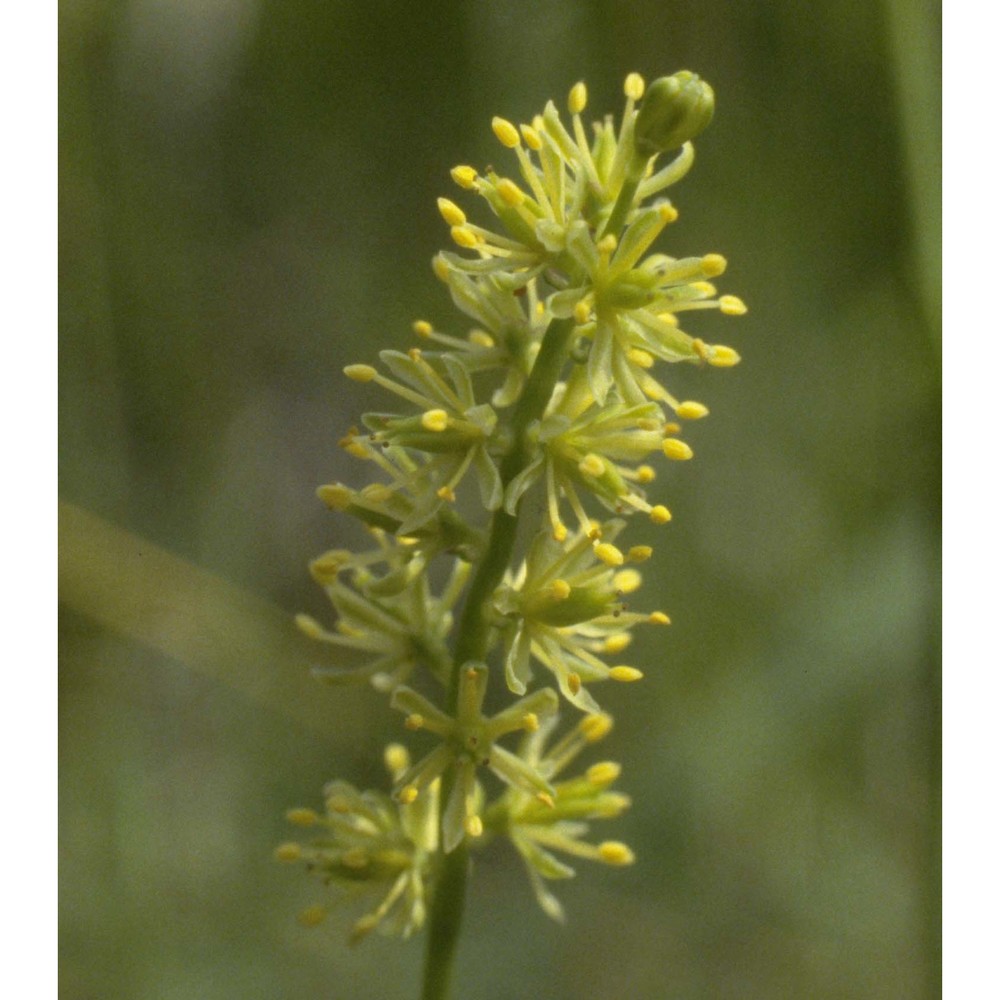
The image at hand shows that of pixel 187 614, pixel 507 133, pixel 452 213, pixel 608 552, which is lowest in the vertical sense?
pixel 187 614

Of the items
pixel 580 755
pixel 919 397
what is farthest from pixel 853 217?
pixel 580 755

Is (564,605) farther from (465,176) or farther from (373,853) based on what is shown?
(465,176)

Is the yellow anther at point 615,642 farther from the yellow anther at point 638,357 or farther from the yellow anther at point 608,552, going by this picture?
the yellow anther at point 638,357

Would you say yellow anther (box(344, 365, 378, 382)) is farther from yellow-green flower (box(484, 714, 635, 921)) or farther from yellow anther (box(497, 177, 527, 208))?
yellow-green flower (box(484, 714, 635, 921))

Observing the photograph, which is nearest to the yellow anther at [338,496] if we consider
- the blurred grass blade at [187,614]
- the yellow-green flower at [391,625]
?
the yellow-green flower at [391,625]

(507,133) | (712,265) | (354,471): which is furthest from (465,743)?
(354,471)

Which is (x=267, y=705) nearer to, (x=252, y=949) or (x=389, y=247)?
(x=252, y=949)
